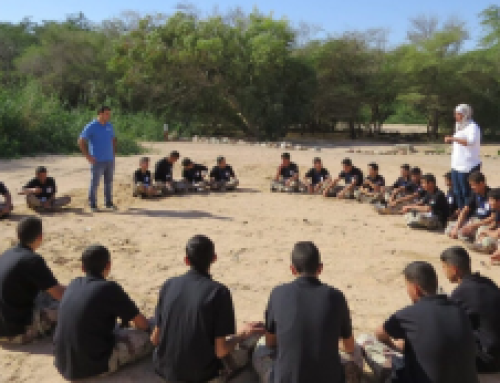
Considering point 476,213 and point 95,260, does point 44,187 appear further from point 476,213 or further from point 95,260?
point 476,213

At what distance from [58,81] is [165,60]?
745 centimetres

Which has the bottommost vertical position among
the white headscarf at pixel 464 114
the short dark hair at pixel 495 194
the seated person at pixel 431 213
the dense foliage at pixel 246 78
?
the seated person at pixel 431 213

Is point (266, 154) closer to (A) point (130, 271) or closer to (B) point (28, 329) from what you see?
(A) point (130, 271)

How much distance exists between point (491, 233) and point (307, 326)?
189 inches

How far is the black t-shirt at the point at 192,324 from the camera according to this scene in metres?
3.34

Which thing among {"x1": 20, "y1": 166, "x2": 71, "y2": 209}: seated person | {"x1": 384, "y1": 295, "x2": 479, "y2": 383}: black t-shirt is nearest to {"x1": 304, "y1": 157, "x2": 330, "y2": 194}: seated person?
{"x1": 20, "y1": 166, "x2": 71, "y2": 209}: seated person

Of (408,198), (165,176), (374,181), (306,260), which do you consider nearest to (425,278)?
(306,260)

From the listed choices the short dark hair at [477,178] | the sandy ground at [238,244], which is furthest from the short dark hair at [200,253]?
the short dark hair at [477,178]

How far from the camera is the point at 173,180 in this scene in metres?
11.1

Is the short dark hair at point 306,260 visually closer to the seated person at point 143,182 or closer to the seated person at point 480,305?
the seated person at point 480,305

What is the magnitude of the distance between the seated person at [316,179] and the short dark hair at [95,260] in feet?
26.1

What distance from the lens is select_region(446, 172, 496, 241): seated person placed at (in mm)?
7004

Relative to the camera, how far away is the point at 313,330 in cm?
303

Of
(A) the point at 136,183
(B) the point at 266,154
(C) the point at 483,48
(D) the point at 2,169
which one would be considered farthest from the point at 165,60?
(C) the point at 483,48
